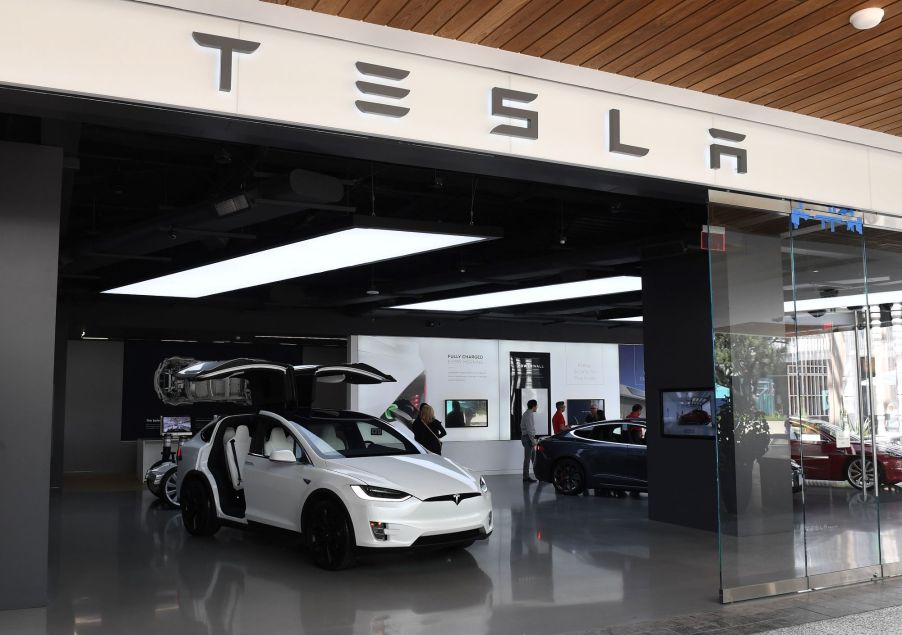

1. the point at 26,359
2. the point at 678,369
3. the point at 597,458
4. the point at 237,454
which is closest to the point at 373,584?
the point at 237,454

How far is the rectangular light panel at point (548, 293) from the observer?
12906 millimetres

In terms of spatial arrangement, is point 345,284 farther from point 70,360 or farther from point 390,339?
point 70,360

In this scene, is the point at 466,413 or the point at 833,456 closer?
the point at 833,456

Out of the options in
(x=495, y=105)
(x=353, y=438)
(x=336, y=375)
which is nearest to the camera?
(x=495, y=105)

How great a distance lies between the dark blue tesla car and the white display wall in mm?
4912

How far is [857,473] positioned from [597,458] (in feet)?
20.2

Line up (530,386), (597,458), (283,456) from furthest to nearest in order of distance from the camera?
1. (530,386)
2. (597,458)
3. (283,456)

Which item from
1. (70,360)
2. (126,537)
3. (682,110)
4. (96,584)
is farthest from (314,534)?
(70,360)

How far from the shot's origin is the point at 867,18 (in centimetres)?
510

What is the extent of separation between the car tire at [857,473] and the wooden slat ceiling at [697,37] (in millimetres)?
3246

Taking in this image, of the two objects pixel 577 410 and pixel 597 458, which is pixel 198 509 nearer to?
pixel 597 458

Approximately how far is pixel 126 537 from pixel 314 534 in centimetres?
326

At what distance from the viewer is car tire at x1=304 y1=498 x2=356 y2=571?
7423 mm

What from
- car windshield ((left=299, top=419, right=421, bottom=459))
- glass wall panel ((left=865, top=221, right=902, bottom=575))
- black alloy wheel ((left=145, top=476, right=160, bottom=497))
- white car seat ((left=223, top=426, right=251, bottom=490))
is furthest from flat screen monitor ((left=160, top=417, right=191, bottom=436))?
glass wall panel ((left=865, top=221, right=902, bottom=575))
